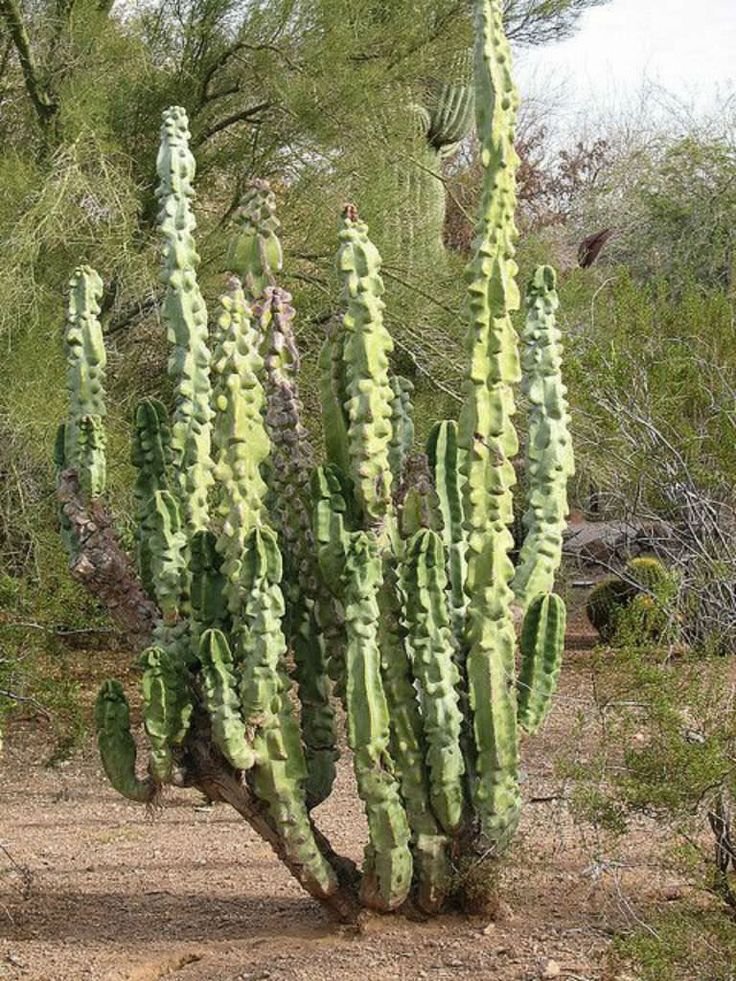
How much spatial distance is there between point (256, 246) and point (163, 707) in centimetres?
139

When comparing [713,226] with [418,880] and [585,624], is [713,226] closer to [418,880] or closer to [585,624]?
[585,624]

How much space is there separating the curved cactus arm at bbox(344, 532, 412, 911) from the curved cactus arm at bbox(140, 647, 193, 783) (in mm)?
534

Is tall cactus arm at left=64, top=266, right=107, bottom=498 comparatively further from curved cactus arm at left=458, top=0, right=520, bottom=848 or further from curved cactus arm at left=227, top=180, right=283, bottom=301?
curved cactus arm at left=458, top=0, right=520, bottom=848

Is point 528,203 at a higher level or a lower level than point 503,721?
higher

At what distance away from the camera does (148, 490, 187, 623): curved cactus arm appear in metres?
4.82

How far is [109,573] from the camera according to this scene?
4.95 meters

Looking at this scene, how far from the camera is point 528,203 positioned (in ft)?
76.4

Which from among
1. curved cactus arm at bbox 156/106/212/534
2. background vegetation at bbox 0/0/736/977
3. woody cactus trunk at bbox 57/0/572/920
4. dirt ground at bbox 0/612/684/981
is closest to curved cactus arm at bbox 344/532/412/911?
woody cactus trunk at bbox 57/0/572/920

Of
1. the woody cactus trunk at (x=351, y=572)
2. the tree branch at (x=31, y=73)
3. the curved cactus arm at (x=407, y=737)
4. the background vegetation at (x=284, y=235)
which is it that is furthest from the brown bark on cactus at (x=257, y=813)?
the tree branch at (x=31, y=73)

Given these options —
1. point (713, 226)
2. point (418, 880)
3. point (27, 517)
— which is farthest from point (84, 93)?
point (713, 226)

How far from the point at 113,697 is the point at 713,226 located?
14.0 m

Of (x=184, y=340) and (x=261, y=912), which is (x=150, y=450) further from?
(x=261, y=912)

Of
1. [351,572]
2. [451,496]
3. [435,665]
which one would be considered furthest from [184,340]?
[435,665]

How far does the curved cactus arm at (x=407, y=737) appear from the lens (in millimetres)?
4523
